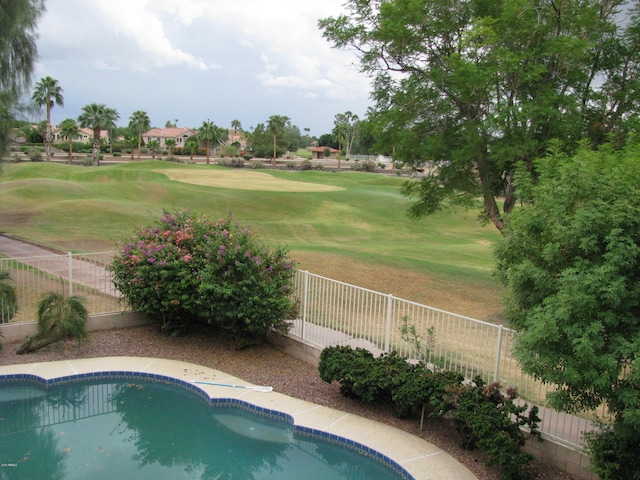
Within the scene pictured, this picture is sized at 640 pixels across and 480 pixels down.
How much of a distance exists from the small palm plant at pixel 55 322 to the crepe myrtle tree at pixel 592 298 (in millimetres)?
8207

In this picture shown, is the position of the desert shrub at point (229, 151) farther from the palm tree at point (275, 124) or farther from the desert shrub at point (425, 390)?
the desert shrub at point (425, 390)

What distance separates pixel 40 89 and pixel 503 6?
68971 millimetres

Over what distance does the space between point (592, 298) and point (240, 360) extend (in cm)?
696

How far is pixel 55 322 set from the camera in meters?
10.9

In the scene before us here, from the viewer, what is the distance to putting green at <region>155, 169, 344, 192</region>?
148 ft

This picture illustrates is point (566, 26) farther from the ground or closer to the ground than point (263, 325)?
farther from the ground

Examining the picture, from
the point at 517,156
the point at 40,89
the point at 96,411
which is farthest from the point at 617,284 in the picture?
the point at 40,89

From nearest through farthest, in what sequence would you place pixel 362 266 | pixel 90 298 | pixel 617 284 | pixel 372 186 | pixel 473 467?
pixel 617 284 → pixel 473 467 → pixel 90 298 → pixel 362 266 → pixel 372 186

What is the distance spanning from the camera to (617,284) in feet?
18.2

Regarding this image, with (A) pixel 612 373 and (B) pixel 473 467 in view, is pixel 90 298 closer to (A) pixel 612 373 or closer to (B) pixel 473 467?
(B) pixel 473 467

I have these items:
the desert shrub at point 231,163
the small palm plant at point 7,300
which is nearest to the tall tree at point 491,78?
the small palm plant at point 7,300

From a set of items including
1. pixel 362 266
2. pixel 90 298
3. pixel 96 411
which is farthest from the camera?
pixel 362 266

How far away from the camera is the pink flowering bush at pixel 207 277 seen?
34.5 ft

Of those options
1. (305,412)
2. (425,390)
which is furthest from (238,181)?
(425,390)
